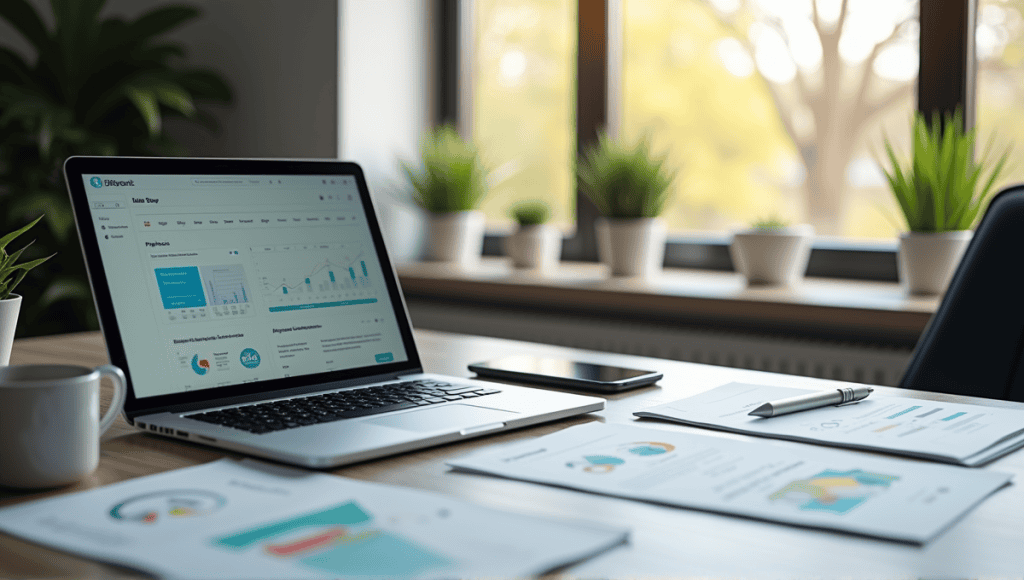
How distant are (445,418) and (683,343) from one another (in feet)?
4.33

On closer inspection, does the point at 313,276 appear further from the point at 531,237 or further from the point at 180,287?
the point at 531,237

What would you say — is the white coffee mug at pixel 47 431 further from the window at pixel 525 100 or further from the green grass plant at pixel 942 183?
the window at pixel 525 100

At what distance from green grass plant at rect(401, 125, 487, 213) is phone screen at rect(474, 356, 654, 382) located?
53.9 inches

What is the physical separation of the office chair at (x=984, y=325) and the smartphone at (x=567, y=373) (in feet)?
1.32

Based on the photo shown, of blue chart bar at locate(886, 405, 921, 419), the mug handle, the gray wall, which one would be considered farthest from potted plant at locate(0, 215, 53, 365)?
the gray wall

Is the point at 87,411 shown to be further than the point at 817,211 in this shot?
No

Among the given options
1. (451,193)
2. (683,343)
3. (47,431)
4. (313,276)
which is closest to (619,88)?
(451,193)

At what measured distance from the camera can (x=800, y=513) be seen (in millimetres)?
601

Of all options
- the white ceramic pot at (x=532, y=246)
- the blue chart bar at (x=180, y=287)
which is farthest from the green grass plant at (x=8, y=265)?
the white ceramic pot at (x=532, y=246)

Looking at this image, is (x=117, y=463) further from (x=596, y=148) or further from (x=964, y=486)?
(x=596, y=148)

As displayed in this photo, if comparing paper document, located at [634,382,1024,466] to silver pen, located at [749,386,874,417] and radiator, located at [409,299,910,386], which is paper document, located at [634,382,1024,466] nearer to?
silver pen, located at [749,386,874,417]

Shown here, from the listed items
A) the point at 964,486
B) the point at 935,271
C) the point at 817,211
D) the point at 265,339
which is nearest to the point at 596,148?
the point at 817,211

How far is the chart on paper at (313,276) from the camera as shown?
95 centimetres

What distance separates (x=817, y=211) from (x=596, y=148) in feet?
1.94
